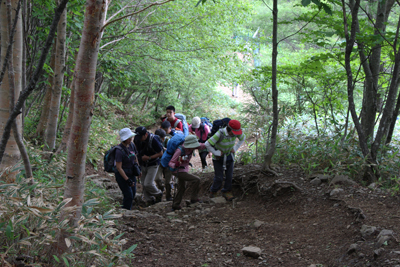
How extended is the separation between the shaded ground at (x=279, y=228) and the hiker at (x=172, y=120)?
2.47m

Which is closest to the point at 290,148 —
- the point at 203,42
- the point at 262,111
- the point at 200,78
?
the point at 262,111

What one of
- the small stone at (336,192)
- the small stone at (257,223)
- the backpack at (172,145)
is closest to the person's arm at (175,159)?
the backpack at (172,145)

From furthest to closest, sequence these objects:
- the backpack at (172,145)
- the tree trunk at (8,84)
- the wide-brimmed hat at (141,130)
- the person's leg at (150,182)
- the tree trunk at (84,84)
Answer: the person's leg at (150,182) < the wide-brimmed hat at (141,130) < the backpack at (172,145) < the tree trunk at (8,84) < the tree trunk at (84,84)

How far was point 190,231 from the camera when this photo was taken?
5168mm

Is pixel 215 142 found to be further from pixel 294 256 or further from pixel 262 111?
pixel 262 111

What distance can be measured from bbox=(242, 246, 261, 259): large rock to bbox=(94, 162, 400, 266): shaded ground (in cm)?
4

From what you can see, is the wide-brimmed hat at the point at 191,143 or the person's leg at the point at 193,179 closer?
the wide-brimmed hat at the point at 191,143

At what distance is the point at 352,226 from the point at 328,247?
19.5 inches

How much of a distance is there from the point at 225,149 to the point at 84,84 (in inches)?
167

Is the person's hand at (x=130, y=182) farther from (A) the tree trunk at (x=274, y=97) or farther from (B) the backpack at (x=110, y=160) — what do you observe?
(A) the tree trunk at (x=274, y=97)

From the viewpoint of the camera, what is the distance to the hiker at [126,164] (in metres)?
5.52

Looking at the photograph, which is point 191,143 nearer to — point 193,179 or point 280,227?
point 193,179

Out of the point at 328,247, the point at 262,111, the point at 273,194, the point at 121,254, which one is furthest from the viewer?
the point at 262,111

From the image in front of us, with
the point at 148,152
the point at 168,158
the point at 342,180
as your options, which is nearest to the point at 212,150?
the point at 168,158
